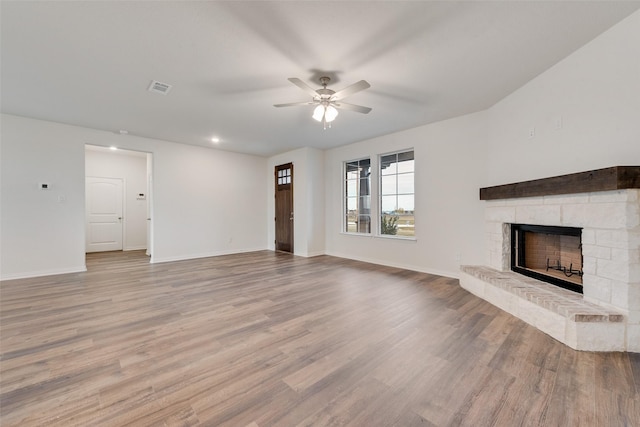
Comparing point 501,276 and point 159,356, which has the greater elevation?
point 501,276

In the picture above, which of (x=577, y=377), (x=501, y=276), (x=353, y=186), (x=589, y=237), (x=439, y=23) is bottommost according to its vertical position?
(x=577, y=377)

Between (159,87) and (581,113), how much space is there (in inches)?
184

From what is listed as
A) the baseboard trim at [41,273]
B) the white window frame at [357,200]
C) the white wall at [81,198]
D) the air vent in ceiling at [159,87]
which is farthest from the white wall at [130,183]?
the white window frame at [357,200]

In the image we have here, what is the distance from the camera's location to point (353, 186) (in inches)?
238

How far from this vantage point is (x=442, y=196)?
175 inches

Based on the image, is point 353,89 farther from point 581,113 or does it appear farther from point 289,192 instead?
point 289,192

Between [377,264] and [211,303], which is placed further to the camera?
[377,264]

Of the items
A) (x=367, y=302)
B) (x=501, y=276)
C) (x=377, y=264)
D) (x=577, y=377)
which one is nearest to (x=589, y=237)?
(x=501, y=276)

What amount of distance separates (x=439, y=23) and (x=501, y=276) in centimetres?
291

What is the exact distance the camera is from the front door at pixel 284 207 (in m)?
6.70

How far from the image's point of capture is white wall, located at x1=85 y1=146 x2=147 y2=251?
23.5 ft

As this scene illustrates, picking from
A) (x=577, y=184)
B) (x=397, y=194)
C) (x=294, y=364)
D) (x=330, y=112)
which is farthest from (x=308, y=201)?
(x=577, y=184)

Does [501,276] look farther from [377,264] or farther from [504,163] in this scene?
[377,264]

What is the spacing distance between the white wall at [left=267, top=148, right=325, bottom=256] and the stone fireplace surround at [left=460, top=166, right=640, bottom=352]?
401 centimetres
